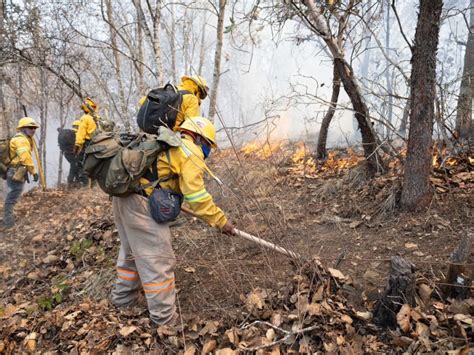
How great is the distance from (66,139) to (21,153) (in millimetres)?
2853

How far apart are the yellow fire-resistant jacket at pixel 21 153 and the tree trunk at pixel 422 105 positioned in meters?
6.82

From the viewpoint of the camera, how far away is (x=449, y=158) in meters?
4.18

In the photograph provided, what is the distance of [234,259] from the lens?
3186mm

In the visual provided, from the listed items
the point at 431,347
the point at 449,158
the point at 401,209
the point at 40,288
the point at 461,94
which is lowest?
the point at 40,288

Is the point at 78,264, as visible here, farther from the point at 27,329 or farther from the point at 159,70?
the point at 159,70

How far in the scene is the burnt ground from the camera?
2.59 metres

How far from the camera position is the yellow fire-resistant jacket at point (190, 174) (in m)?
2.56

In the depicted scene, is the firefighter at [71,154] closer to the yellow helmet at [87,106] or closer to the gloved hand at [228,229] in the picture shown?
the yellow helmet at [87,106]

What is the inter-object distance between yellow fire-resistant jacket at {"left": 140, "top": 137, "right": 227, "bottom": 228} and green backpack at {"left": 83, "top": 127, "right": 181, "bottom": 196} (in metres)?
0.09

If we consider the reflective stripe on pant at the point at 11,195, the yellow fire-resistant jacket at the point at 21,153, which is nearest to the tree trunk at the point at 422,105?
the yellow fire-resistant jacket at the point at 21,153

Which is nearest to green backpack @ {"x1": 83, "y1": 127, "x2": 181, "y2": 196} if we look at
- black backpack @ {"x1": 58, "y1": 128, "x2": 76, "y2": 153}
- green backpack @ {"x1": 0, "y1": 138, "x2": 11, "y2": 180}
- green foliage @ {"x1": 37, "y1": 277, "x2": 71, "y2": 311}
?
green foliage @ {"x1": 37, "y1": 277, "x2": 71, "y2": 311}

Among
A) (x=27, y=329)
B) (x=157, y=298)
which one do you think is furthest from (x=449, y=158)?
(x=27, y=329)

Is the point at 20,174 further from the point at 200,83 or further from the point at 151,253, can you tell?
the point at 151,253

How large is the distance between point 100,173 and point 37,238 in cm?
401
